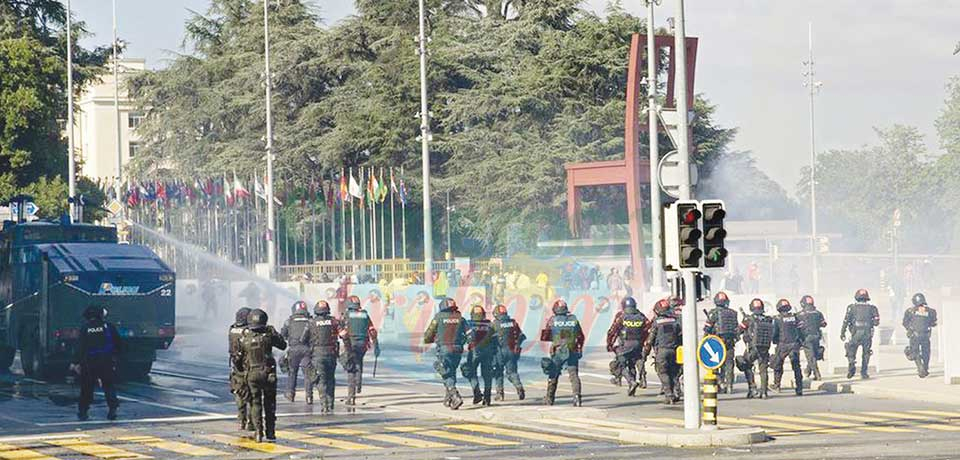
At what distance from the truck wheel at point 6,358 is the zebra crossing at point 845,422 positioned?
16959 mm

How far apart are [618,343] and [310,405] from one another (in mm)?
5394

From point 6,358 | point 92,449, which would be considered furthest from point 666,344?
point 6,358

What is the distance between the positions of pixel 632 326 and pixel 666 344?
69.7 inches

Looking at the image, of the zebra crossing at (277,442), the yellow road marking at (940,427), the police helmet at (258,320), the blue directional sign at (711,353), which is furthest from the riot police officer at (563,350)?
the police helmet at (258,320)

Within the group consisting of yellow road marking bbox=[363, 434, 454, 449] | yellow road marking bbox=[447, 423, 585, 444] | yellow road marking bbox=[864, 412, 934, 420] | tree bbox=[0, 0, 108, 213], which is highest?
tree bbox=[0, 0, 108, 213]

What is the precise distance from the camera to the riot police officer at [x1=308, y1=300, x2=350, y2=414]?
2544cm

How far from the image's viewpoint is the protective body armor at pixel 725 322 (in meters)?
27.5

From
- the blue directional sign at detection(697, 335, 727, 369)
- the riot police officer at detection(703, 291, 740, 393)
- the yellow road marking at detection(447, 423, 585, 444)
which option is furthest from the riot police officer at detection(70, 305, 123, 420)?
the riot police officer at detection(703, 291, 740, 393)

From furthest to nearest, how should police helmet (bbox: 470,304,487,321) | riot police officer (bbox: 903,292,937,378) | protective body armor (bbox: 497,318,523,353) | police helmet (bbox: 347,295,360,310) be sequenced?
riot police officer (bbox: 903,292,937,378) → police helmet (bbox: 347,295,360,310) → protective body armor (bbox: 497,318,523,353) → police helmet (bbox: 470,304,487,321)

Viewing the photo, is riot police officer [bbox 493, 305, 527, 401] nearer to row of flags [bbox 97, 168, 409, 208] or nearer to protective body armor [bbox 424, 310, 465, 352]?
protective body armor [bbox 424, 310, 465, 352]

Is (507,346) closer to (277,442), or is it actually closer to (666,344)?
(666,344)

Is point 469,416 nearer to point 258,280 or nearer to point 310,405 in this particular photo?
point 310,405

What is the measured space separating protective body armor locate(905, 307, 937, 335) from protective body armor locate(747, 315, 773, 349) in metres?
4.45

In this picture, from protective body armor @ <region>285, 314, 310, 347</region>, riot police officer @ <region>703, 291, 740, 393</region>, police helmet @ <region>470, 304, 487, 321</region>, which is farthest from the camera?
riot police officer @ <region>703, 291, 740, 393</region>
